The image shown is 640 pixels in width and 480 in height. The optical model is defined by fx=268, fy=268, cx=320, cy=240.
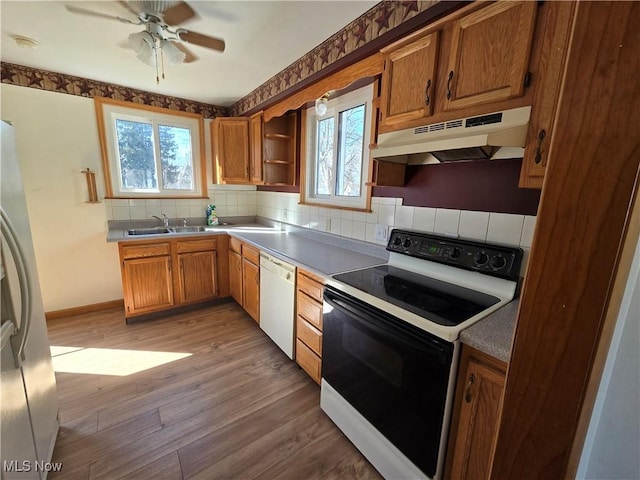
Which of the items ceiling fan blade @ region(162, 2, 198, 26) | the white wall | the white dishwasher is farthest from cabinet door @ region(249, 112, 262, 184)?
the white wall

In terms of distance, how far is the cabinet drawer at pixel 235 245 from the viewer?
112 inches

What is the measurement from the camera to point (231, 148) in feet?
10.5

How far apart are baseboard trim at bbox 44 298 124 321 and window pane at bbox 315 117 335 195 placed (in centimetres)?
268

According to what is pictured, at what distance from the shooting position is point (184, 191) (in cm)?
341

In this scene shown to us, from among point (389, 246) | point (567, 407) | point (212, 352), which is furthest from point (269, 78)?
point (567, 407)

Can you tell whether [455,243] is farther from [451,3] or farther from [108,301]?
[108,301]

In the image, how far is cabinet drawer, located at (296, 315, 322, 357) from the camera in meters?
1.76

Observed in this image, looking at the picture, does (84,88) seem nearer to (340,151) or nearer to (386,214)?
(340,151)

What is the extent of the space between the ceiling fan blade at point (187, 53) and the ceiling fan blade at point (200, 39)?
1.08 ft

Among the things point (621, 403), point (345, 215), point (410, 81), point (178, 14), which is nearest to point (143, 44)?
point (178, 14)

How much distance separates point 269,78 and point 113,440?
2961mm

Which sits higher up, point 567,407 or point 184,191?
point 184,191

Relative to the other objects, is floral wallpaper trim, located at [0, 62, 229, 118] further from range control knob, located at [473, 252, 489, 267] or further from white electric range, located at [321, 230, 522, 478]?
range control knob, located at [473, 252, 489, 267]

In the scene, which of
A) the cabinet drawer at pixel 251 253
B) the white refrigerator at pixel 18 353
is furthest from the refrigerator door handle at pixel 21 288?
→ the cabinet drawer at pixel 251 253
